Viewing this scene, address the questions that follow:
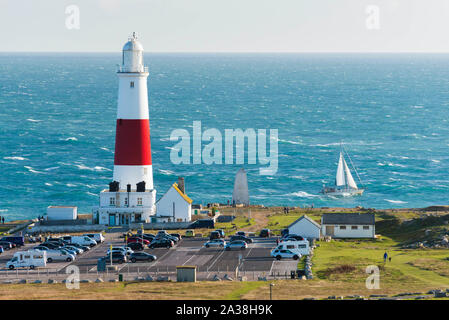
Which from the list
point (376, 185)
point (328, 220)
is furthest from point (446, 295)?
point (376, 185)

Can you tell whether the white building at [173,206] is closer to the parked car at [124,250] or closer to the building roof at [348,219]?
the building roof at [348,219]

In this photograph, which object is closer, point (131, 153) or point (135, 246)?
point (135, 246)

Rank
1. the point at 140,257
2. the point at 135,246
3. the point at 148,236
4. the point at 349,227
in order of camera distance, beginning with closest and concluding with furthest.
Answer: the point at 140,257
the point at 135,246
the point at 148,236
the point at 349,227

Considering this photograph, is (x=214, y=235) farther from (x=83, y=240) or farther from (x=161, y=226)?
(x=83, y=240)

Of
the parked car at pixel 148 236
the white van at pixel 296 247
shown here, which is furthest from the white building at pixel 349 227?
the parked car at pixel 148 236

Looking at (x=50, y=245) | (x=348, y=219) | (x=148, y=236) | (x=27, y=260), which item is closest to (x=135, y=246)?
(x=148, y=236)

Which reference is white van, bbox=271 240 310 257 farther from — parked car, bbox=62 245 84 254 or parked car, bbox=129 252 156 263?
parked car, bbox=62 245 84 254

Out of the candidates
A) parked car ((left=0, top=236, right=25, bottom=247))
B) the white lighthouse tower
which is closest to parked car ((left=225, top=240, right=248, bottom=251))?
the white lighthouse tower
